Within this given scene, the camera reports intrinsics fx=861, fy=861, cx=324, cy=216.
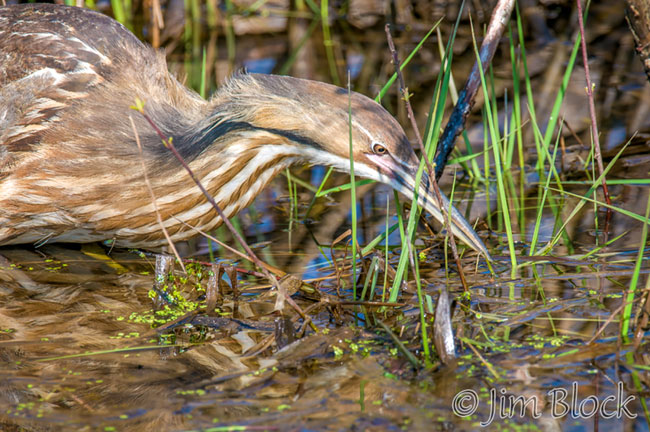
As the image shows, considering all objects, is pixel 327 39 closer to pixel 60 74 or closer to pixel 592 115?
pixel 60 74

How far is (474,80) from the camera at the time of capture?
3707 millimetres

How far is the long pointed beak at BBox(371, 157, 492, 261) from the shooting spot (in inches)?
125

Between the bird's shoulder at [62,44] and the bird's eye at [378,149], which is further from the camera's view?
the bird's shoulder at [62,44]

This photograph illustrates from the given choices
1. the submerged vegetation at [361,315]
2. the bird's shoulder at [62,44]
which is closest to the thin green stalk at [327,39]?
the submerged vegetation at [361,315]

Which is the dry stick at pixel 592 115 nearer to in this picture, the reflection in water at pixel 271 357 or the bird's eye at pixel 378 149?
the reflection in water at pixel 271 357

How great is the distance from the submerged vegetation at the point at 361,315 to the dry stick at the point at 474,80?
0.20m

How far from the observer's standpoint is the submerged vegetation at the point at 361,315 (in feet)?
7.82

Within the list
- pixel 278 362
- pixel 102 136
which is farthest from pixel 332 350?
pixel 102 136

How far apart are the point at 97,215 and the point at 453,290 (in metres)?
1.54

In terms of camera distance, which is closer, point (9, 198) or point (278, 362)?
point (278, 362)

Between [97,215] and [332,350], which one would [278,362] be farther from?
[97,215]

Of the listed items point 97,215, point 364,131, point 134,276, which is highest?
point 364,131

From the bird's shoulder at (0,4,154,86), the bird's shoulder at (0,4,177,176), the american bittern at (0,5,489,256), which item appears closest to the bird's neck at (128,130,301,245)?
the american bittern at (0,5,489,256)

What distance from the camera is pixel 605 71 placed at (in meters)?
6.09
